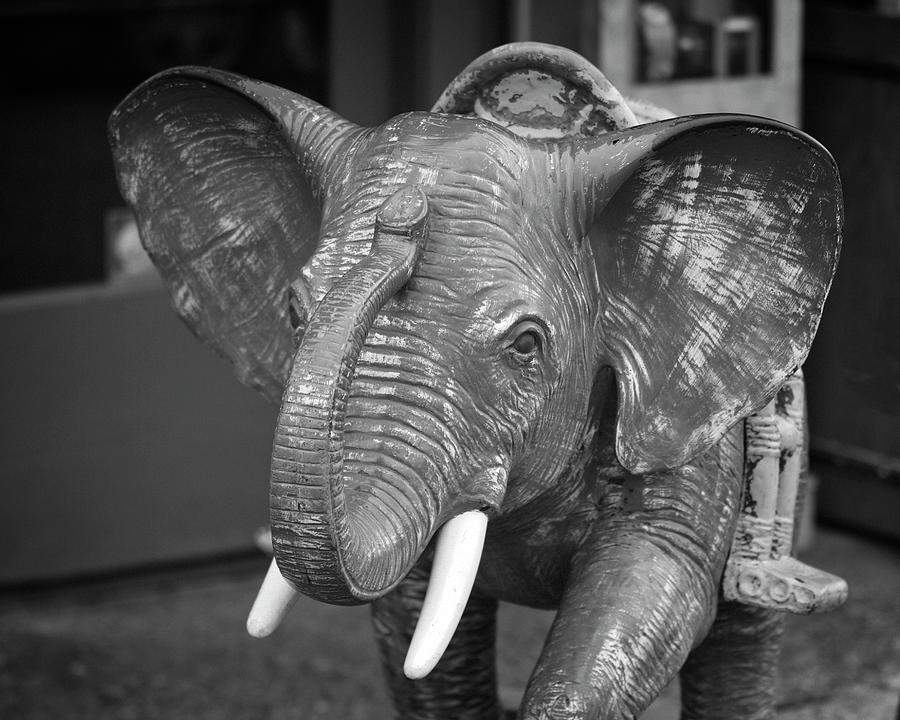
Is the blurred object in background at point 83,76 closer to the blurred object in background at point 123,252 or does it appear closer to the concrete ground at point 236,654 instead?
the blurred object in background at point 123,252

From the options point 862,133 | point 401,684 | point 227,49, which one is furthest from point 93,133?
point 401,684

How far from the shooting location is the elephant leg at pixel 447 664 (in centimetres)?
248

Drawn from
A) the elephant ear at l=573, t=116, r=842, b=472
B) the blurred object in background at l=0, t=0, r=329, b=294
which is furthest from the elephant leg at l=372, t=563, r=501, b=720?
the blurred object in background at l=0, t=0, r=329, b=294

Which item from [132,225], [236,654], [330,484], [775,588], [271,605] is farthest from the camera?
[132,225]

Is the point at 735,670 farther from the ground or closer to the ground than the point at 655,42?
closer to the ground

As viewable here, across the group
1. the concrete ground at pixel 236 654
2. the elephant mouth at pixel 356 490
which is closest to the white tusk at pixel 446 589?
the elephant mouth at pixel 356 490

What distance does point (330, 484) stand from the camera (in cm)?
→ 171

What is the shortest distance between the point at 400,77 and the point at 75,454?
3.80 feet

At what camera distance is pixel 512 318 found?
6.39ft

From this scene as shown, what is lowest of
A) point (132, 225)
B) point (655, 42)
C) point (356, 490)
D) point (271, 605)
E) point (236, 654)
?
point (236, 654)

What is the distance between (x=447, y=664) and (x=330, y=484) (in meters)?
0.86

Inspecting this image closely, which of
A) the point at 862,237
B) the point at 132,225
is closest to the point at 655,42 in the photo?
the point at 862,237

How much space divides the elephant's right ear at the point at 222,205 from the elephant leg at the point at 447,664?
368 millimetres

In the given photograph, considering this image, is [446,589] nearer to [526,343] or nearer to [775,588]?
[526,343]
